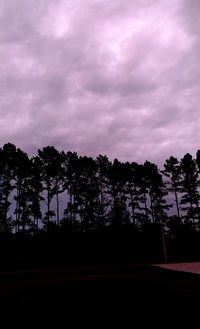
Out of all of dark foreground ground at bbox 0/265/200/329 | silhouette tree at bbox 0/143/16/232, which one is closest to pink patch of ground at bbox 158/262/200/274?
dark foreground ground at bbox 0/265/200/329

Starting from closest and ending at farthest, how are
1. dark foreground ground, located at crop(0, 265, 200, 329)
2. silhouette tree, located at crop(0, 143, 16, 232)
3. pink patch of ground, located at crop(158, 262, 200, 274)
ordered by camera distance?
dark foreground ground, located at crop(0, 265, 200, 329)
pink patch of ground, located at crop(158, 262, 200, 274)
silhouette tree, located at crop(0, 143, 16, 232)

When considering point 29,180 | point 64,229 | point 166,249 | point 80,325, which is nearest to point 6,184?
point 29,180

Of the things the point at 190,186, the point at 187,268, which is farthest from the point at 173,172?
the point at 187,268

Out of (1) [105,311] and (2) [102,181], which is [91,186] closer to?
(2) [102,181]

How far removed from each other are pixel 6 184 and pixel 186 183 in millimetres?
27750

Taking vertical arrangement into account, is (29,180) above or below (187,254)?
above

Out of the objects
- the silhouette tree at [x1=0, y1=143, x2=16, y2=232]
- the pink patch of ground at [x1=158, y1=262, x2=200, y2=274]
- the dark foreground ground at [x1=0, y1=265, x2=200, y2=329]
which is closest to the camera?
the dark foreground ground at [x1=0, y1=265, x2=200, y2=329]

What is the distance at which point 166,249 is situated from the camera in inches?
1147

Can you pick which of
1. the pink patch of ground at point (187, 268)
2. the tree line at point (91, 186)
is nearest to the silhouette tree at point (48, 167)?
the tree line at point (91, 186)

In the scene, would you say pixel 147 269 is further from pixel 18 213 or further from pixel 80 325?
pixel 18 213

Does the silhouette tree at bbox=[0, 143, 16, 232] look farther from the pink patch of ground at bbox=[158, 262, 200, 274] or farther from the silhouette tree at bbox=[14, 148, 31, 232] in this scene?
the pink patch of ground at bbox=[158, 262, 200, 274]

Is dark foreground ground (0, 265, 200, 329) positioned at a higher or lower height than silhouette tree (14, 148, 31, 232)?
lower

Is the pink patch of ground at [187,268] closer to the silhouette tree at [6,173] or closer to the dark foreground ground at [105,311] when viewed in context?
the dark foreground ground at [105,311]

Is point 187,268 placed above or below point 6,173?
below
